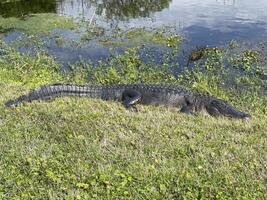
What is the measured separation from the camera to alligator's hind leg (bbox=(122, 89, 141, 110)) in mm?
7933

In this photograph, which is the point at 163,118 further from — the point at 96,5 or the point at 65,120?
the point at 96,5

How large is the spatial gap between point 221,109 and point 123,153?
2.84 meters

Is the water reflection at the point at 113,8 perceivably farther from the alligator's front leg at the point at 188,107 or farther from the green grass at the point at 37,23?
the alligator's front leg at the point at 188,107

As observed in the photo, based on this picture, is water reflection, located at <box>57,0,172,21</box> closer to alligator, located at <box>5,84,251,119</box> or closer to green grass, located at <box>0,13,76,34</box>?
green grass, located at <box>0,13,76,34</box>

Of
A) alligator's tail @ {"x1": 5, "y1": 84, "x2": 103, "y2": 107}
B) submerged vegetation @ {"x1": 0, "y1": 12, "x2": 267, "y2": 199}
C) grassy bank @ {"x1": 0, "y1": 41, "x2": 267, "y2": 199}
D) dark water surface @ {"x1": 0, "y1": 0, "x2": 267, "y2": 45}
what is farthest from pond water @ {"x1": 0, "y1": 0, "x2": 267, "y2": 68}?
grassy bank @ {"x1": 0, "y1": 41, "x2": 267, "y2": 199}

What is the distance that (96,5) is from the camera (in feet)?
61.4

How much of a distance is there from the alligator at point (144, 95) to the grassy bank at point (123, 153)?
1.04 ft

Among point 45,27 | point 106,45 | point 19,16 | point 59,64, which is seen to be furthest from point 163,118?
point 19,16

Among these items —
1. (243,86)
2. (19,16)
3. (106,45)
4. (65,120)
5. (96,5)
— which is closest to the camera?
(65,120)

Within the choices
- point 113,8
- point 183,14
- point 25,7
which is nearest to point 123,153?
point 183,14

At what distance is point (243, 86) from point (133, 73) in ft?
8.28

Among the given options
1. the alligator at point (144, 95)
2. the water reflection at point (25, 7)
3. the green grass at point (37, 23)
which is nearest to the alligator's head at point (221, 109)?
the alligator at point (144, 95)

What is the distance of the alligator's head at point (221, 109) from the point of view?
7502 mm

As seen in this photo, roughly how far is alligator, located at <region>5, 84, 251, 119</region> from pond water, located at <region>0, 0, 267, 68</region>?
4.00 meters
